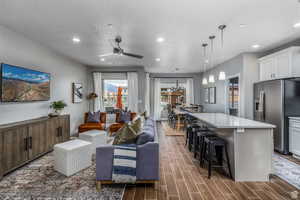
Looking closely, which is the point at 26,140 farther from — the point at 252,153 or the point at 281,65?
the point at 281,65

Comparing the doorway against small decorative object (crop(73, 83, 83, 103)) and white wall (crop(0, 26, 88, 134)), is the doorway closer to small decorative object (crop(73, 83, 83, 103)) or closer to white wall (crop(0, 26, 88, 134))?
small decorative object (crop(73, 83, 83, 103))

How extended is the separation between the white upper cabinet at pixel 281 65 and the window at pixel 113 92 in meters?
5.17

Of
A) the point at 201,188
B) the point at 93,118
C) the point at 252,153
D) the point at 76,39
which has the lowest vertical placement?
the point at 201,188

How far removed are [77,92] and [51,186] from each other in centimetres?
385

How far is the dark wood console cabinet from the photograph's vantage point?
8.23 feet

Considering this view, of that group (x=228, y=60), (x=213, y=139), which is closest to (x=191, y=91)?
(x=228, y=60)

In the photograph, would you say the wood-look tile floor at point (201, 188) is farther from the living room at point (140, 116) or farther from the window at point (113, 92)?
the window at point (113, 92)

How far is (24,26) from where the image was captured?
2916mm

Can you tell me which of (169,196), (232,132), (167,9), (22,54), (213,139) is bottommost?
(169,196)

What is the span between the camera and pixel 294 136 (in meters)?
3.37

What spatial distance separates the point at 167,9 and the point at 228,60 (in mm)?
4180

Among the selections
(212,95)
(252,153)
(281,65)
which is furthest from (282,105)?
(212,95)

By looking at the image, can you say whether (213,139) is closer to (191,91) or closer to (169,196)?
(169,196)

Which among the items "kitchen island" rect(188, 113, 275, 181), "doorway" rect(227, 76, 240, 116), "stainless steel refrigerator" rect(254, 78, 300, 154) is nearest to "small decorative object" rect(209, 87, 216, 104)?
"doorway" rect(227, 76, 240, 116)
